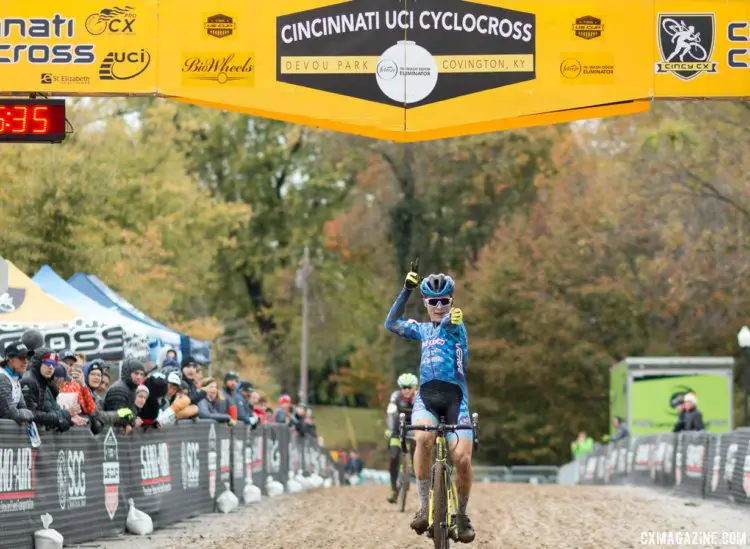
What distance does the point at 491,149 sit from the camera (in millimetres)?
59719

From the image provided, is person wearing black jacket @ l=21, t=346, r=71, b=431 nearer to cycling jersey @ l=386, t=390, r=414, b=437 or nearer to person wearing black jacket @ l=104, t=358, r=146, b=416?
person wearing black jacket @ l=104, t=358, r=146, b=416

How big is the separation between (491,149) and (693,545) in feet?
147

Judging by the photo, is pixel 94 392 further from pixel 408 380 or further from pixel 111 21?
→ pixel 408 380

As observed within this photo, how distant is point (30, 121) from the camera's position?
54.2 feet

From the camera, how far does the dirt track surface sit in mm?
15945

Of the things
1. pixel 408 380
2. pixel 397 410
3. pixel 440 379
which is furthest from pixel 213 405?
pixel 440 379

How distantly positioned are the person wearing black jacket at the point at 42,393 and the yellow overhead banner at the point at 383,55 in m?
4.08

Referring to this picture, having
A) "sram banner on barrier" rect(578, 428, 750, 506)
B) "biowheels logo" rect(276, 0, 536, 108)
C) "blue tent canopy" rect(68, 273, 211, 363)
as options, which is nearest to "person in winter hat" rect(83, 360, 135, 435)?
"biowheels logo" rect(276, 0, 536, 108)

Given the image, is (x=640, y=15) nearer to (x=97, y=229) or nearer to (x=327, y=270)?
(x=97, y=229)

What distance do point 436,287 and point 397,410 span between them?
9303mm

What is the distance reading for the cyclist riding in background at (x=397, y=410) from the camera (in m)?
20.2

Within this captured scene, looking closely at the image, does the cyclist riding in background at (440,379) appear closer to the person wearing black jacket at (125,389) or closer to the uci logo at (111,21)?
the person wearing black jacket at (125,389)

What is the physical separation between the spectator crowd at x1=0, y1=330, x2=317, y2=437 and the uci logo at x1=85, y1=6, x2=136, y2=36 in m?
3.63

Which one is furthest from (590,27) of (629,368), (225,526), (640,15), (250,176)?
(250,176)
